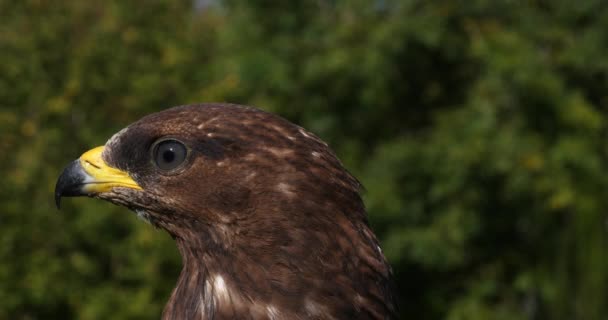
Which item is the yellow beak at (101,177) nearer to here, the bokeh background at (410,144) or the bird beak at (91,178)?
the bird beak at (91,178)

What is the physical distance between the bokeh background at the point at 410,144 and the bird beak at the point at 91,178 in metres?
10.0

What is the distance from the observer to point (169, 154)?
312 cm

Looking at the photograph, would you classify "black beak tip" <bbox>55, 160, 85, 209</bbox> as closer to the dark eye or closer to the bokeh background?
the dark eye

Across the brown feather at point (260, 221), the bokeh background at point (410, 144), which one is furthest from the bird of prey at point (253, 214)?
the bokeh background at point (410, 144)

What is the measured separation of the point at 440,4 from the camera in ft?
46.7

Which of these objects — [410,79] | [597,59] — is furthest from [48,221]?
[597,59]

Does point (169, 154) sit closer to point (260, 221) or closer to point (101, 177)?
point (101, 177)

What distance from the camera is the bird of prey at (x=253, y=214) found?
9.39ft

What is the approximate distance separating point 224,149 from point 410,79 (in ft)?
43.1

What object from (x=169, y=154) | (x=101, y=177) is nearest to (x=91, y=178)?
(x=101, y=177)

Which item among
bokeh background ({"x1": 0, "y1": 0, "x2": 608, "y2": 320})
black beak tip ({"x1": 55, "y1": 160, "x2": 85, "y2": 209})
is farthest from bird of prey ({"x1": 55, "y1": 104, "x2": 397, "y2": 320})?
Answer: bokeh background ({"x1": 0, "y1": 0, "x2": 608, "y2": 320})

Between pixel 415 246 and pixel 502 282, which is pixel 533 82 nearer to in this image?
pixel 415 246

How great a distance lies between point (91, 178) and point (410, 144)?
460 inches

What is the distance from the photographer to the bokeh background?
531 inches
